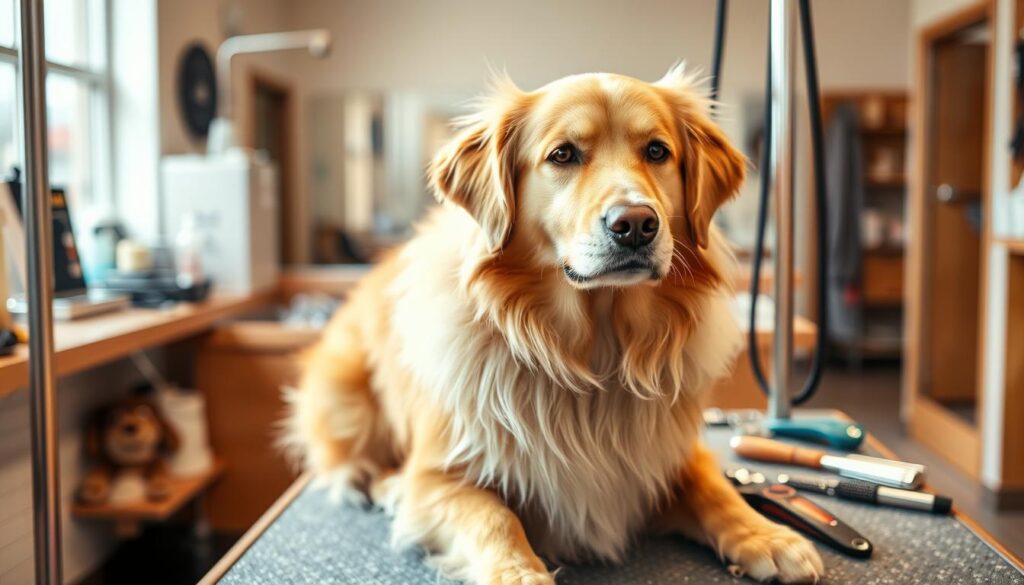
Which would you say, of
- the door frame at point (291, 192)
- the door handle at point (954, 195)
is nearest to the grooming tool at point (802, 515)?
the door handle at point (954, 195)

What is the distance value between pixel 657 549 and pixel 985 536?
1.56 feet

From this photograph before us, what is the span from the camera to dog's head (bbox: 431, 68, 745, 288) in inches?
44.2

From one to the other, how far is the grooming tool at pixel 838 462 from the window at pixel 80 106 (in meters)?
2.58

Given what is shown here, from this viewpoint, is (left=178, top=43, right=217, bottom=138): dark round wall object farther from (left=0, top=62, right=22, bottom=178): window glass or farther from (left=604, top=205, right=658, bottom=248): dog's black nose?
(left=604, top=205, right=658, bottom=248): dog's black nose

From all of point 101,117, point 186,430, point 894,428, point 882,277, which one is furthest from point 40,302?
point 882,277

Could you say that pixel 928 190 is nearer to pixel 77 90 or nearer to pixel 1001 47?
pixel 1001 47

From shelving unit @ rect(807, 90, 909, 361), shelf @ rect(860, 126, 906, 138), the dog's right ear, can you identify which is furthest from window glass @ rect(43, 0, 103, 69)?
shelf @ rect(860, 126, 906, 138)

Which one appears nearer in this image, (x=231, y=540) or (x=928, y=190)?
(x=231, y=540)

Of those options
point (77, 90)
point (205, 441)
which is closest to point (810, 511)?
point (205, 441)

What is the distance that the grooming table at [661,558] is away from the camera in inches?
43.3

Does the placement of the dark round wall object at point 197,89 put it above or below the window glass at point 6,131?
above

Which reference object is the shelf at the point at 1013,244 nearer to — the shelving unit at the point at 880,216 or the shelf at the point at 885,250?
the shelving unit at the point at 880,216

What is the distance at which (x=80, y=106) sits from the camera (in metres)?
3.37

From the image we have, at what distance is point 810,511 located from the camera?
1222mm
